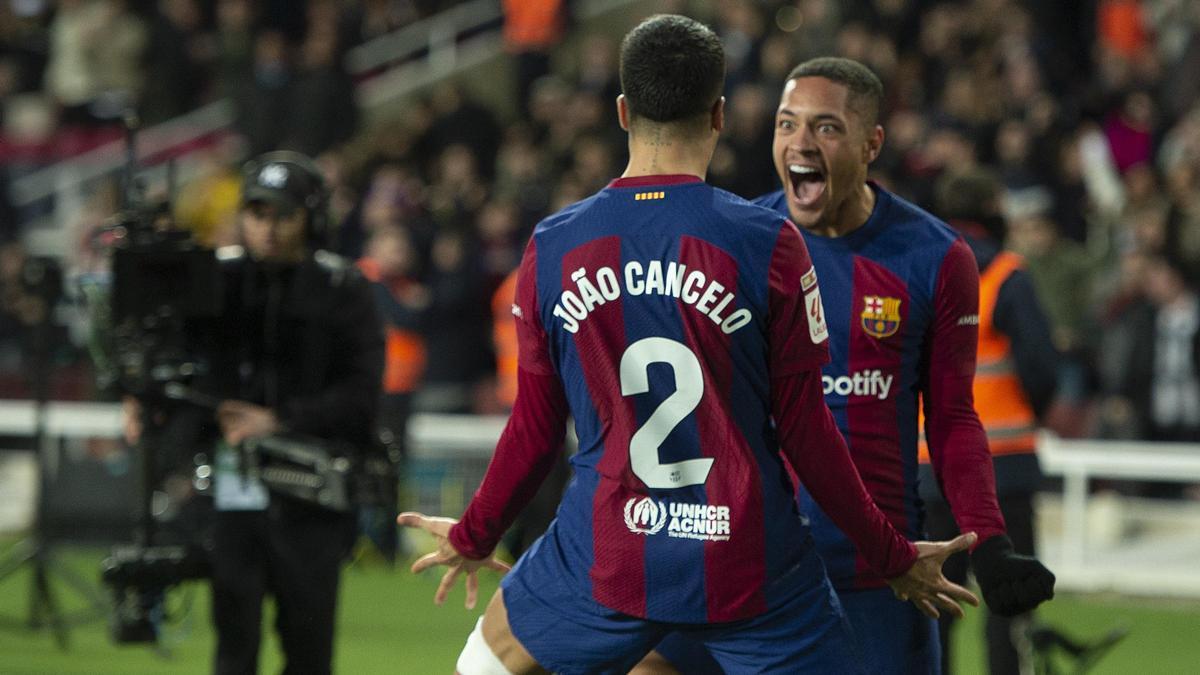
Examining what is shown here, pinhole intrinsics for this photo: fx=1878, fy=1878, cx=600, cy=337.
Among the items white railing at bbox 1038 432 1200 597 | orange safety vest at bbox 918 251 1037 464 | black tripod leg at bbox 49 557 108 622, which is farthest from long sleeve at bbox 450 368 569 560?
white railing at bbox 1038 432 1200 597

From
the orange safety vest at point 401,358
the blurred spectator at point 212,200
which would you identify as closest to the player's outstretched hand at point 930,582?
the orange safety vest at point 401,358

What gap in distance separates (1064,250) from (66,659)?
745cm

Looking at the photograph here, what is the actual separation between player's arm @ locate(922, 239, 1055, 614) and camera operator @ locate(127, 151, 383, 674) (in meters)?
2.01

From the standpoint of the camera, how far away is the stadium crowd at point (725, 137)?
12.8 meters

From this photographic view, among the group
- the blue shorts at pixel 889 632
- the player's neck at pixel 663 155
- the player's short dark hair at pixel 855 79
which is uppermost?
the player's short dark hair at pixel 855 79

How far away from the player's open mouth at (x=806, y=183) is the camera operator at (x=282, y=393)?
1.68 m

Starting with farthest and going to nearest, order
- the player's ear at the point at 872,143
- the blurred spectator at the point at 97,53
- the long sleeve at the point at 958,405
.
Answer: the blurred spectator at the point at 97,53 → the player's ear at the point at 872,143 → the long sleeve at the point at 958,405

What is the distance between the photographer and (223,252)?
19.8 feet

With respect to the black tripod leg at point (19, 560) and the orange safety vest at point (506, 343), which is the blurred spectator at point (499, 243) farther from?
the black tripod leg at point (19, 560)

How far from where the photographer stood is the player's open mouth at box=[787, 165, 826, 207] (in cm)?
489

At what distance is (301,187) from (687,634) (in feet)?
8.59

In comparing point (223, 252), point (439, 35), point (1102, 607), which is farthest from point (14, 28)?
point (223, 252)

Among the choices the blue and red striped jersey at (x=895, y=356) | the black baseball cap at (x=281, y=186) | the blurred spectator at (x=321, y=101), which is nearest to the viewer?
the blue and red striped jersey at (x=895, y=356)

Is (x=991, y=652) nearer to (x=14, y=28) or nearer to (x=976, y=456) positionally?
(x=976, y=456)
